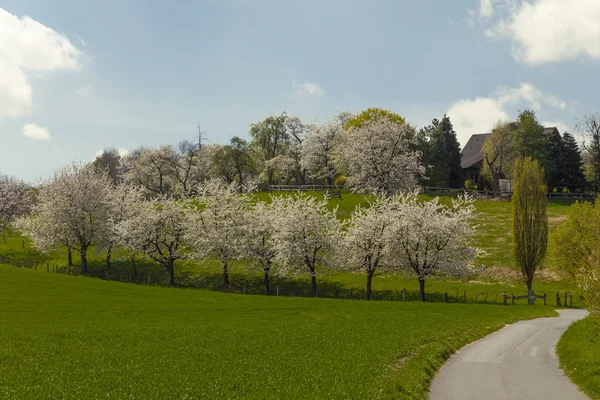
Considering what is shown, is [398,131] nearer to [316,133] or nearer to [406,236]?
[316,133]

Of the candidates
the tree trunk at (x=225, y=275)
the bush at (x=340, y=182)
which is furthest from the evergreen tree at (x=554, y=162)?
the tree trunk at (x=225, y=275)

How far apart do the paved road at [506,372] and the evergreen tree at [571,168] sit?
246 feet

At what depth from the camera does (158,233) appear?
6338 centimetres

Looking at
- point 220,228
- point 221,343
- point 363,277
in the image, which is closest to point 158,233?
point 220,228

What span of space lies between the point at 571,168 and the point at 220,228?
7170cm

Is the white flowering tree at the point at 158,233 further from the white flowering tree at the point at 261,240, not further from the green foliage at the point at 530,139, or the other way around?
the green foliage at the point at 530,139

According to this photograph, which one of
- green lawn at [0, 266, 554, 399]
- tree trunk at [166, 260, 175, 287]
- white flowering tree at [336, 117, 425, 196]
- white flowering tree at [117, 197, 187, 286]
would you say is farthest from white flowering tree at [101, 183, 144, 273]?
white flowering tree at [336, 117, 425, 196]

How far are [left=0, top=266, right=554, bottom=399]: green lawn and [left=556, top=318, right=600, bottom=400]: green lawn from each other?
4924 millimetres

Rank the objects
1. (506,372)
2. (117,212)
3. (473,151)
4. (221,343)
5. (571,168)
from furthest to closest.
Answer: (473,151), (571,168), (117,212), (221,343), (506,372)

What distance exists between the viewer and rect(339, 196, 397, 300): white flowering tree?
2078 inches

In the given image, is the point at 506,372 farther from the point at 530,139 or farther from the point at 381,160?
the point at 530,139

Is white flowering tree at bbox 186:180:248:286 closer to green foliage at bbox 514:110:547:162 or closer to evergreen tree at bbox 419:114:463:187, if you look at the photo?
evergreen tree at bbox 419:114:463:187

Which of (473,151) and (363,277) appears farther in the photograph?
(473,151)

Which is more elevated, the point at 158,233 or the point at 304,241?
the point at 158,233
